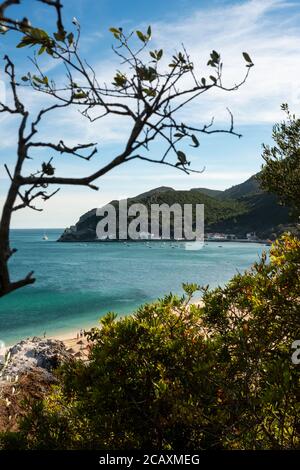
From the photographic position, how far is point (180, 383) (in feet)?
16.4

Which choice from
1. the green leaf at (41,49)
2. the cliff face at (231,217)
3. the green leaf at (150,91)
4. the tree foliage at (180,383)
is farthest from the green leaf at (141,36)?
→ the cliff face at (231,217)

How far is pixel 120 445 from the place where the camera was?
4973 mm

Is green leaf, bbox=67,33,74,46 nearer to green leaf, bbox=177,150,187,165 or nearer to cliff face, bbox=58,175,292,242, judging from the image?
green leaf, bbox=177,150,187,165

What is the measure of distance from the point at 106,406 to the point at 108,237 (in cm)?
17981

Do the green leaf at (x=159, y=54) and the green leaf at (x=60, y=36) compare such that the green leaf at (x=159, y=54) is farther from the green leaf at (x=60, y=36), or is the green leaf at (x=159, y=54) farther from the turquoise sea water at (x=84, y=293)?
the turquoise sea water at (x=84, y=293)

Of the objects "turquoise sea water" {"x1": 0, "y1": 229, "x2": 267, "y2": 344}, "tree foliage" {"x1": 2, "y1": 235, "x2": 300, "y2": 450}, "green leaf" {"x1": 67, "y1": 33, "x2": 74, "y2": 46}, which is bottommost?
"turquoise sea water" {"x1": 0, "y1": 229, "x2": 267, "y2": 344}

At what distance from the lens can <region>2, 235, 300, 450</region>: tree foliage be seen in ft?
15.3

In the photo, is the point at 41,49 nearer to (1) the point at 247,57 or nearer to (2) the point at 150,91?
(2) the point at 150,91

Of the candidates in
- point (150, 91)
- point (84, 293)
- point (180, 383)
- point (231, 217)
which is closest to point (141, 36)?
point (150, 91)

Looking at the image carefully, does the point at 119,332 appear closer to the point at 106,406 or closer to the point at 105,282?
the point at 106,406

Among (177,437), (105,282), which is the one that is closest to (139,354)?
(177,437)

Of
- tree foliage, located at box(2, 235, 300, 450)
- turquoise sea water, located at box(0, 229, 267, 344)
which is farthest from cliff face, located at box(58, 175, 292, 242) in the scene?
tree foliage, located at box(2, 235, 300, 450)

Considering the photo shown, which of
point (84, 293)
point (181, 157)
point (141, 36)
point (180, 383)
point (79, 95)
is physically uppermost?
point (141, 36)

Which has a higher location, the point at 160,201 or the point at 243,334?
the point at 160,201
